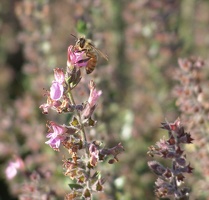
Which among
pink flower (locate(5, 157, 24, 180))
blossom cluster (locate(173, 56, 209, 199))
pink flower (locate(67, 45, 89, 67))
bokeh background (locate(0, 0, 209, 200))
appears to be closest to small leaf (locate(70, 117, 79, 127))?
pink flower (locate(67, 45, 89, 67))

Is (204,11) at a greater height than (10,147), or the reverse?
(204,11)

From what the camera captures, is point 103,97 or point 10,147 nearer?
point 103,97

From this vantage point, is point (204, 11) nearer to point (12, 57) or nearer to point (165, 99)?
point (165, 99)

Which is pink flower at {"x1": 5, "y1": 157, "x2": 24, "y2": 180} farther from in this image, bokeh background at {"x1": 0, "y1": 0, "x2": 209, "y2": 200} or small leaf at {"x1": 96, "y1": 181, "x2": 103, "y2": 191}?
small leaf at {"x1": 96, "y1": 181, "x2": 103, "y2": 191}

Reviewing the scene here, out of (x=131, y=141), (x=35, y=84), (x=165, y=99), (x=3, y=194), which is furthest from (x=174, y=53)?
(x=3, y=194)

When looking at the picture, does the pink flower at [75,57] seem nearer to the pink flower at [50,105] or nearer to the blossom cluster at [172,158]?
the pink flower at [50,105]
